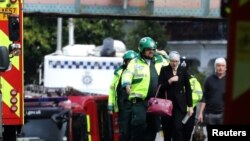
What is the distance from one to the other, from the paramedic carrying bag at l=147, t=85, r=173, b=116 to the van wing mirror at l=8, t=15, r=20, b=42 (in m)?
1.90

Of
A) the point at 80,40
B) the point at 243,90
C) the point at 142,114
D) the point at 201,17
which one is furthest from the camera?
the point at 80,40

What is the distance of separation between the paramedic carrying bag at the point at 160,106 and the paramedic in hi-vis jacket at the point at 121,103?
51cm

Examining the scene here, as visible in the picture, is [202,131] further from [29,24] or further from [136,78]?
[29,24]

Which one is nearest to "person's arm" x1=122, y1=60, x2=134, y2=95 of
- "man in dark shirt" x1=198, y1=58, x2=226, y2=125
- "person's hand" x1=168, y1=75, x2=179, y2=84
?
"person's hand" x1=168, y1=75, x2=179, y2=84

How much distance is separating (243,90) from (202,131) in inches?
378

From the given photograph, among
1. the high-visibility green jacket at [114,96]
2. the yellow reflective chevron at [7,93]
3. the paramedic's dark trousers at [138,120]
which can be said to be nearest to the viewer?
the yellow reflective chevron at [7,93]

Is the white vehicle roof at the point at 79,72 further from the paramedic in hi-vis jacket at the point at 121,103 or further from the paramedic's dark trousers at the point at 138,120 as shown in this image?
Answer: the paramedic's dark trousers at the point at 138,120

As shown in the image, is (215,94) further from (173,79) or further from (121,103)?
(121,103)

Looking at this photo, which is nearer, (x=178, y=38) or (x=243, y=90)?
(x=243, y=90)

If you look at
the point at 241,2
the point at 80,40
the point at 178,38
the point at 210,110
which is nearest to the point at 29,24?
the point at 80,40

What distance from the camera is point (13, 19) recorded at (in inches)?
421

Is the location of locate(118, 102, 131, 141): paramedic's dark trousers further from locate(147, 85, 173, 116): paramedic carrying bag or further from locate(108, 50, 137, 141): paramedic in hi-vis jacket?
locate(147, 85, 173, 116): paramedic carrying bag

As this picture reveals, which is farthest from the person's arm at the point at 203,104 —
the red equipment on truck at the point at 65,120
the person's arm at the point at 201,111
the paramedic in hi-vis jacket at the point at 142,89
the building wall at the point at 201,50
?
the building wall at the point at 201,50

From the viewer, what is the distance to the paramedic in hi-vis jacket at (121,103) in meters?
11.8
